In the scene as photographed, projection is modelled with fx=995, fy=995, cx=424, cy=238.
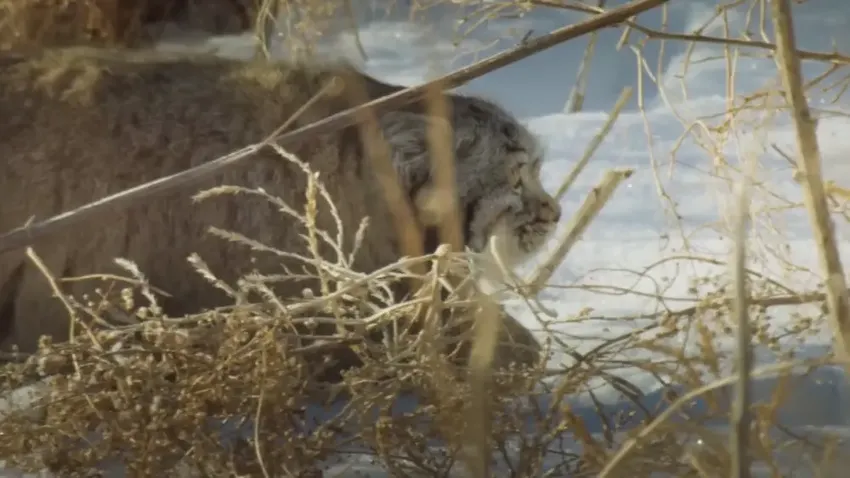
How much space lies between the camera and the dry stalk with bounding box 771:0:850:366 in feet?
1.25

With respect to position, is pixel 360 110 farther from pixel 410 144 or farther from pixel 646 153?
pixel 646 153

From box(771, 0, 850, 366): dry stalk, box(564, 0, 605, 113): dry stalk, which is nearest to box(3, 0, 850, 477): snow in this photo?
box(564, 0, 605, 113): dry stalk

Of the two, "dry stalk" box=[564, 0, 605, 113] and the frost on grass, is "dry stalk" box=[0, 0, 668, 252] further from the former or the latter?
"dry stalk" box=[564, 0, 605, 113]

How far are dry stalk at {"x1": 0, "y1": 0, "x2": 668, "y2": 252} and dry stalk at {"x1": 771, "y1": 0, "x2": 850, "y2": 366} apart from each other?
79 mm

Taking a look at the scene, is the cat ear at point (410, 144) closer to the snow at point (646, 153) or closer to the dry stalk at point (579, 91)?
the snow at point (646, 153)

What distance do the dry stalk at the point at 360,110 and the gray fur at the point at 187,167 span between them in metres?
0.17

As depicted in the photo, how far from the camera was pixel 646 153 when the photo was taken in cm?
96

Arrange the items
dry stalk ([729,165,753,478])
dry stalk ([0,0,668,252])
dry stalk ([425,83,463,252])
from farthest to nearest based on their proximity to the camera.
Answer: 1. dry stalk ([425,83,463,252])
2. dry stalk ([0,0,668,252])
3. dry stalk ([729,165,753,478])

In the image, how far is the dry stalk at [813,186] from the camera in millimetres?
381

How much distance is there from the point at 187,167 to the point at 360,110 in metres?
0.30

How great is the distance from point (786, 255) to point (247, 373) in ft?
1.26

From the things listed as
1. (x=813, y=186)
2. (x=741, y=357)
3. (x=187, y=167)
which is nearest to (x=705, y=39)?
(x=813, y=186)

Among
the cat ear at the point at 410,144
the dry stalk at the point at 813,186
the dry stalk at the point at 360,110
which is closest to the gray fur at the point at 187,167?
the cat ear at the point at 410,144

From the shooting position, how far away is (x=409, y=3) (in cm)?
84
